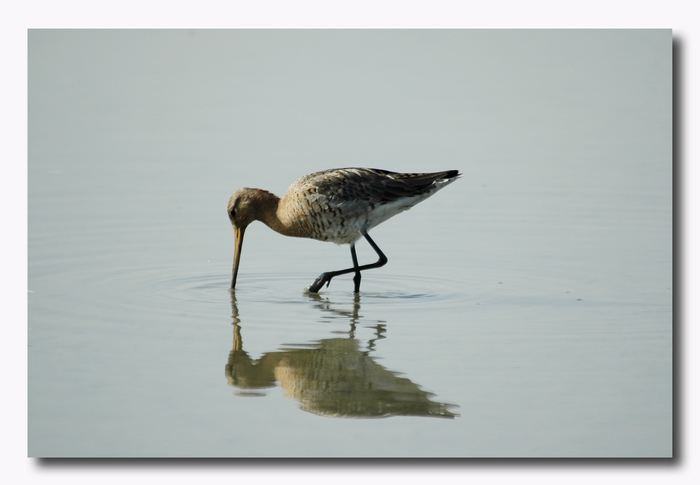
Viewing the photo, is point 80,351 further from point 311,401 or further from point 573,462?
point 573,462

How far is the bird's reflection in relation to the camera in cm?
654

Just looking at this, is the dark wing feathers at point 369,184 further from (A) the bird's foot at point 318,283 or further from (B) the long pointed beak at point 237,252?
(B) the long pointed beak at point 237,252

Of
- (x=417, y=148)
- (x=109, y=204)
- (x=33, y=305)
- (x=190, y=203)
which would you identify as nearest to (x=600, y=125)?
(x=417, y=148)

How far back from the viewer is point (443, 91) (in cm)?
1177

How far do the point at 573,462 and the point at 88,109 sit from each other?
26.4ft

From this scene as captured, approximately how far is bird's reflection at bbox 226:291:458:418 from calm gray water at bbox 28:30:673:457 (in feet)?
0.07

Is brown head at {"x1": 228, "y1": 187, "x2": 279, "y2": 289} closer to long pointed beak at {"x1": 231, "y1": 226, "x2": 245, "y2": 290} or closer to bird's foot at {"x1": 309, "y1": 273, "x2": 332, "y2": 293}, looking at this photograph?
long pointed beak at {"x1": 231, "y1": 226, "x2": 245, "y2": 290}

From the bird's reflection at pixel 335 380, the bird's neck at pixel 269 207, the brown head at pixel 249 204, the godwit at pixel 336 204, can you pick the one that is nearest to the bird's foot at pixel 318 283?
the godwit at pixel 336 204

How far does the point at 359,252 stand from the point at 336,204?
1.68m

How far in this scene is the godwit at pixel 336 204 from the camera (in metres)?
9.37

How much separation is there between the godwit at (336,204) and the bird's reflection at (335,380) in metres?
1.71

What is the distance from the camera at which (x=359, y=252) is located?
10.9 m

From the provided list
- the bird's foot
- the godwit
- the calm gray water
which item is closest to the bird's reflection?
the calm gray water

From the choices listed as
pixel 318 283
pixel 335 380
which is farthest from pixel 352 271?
pixel 335 380
